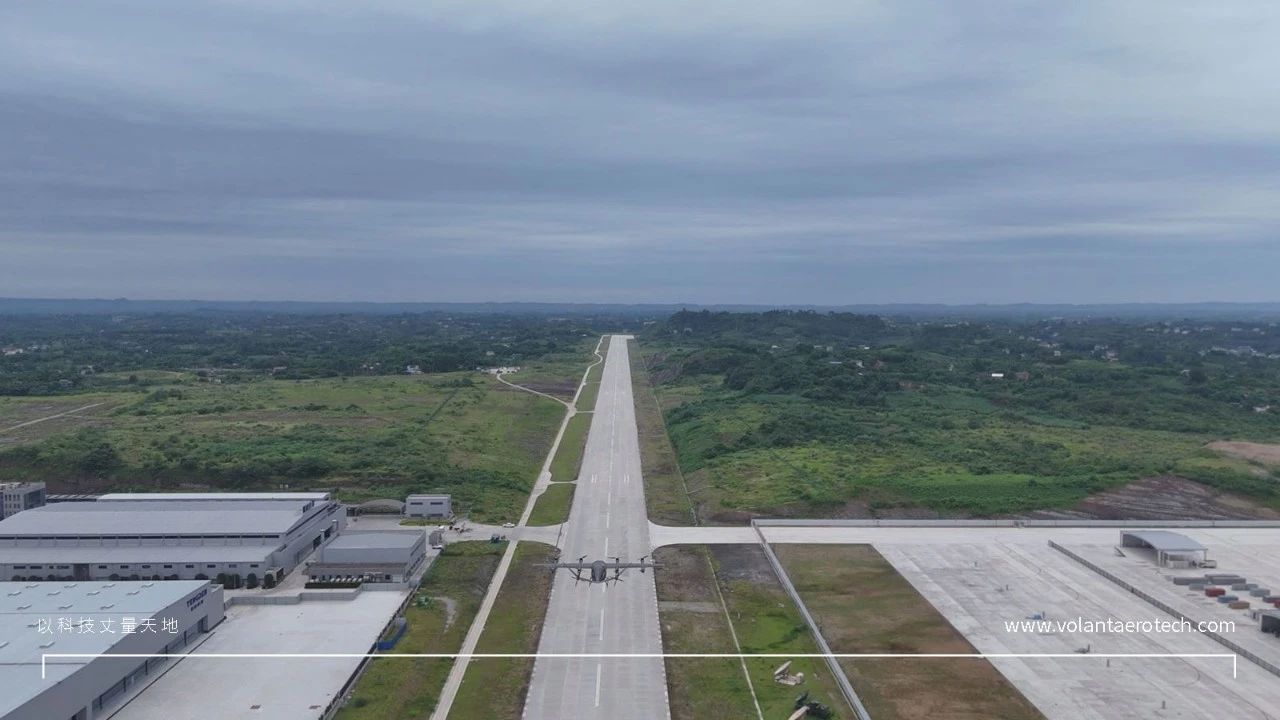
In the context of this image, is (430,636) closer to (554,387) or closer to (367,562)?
(367,562)

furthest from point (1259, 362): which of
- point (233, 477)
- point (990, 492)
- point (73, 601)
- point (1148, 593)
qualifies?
point (73, 601)

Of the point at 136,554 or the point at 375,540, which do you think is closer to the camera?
the point at 136,554

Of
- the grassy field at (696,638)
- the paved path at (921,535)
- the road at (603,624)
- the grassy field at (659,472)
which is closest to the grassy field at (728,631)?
the grassy field at (696,638)

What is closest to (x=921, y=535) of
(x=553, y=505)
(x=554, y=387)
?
(x=553, y=505)

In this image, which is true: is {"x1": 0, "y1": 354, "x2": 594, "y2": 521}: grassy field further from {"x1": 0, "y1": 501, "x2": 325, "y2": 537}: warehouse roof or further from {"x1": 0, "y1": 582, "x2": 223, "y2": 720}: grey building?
{"x1": 0, "y1": 582, "x2": 223, "y2": 720}: grey building

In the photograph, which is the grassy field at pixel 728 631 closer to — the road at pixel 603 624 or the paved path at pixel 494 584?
the road at pixel 603 624

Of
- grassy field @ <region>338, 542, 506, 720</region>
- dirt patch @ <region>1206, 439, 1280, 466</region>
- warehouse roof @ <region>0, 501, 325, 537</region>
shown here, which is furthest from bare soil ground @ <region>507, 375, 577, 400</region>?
dirt patch @ <region>1206, 439, 1280, 466</region>
